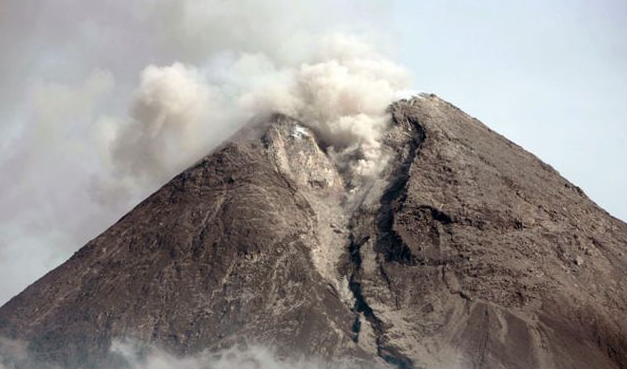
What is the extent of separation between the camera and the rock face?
180 metres

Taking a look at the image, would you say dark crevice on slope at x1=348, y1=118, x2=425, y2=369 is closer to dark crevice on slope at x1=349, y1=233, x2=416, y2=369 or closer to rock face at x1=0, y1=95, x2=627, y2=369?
dark crevice on slope at x1=349, y1=233, x2=416, y2=369

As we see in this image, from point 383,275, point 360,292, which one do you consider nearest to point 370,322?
point 360,292

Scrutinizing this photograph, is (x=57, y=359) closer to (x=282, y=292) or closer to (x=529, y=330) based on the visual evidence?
(x=282, y=292)

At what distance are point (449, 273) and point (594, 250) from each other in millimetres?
21854

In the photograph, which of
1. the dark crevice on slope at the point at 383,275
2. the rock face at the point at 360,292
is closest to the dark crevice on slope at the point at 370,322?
the dark crevice on slope at the point at 383,275

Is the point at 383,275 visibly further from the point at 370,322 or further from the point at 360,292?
the point at 370,322

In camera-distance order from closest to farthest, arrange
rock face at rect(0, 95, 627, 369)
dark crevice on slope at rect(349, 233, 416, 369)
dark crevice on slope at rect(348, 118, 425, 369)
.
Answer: dark crevice on slope at rect(349, 233, 416, 369) → dark crevice on slope at rect(348, 118, 425, 369) → rock face at rect(0, 95, 627, 369)

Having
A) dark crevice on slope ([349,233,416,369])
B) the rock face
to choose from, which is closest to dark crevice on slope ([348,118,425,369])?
dark crevice on slope ([349,233,416,369])

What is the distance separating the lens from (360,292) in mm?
190250

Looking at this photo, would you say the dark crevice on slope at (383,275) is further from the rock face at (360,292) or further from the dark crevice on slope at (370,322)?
the rock face at (360,292)

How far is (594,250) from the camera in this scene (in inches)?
7746

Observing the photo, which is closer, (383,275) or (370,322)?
(370,322)

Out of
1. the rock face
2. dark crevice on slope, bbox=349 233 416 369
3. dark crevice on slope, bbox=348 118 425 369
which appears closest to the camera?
dark crevice on slope, bbox=349 233 416 369

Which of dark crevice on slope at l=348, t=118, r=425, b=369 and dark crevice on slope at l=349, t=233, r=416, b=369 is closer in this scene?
dark crevice on slope at l=349, t=233, r=416, b=369
